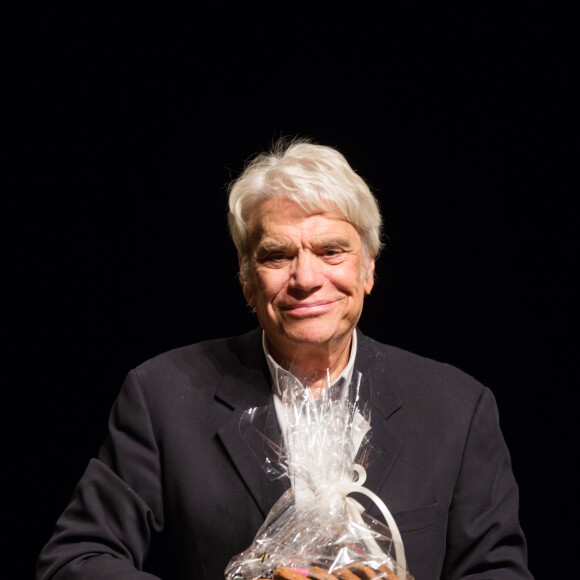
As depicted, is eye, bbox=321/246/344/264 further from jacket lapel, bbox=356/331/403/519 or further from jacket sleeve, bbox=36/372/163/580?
jacket sleeve, bbox=36/372/163/580

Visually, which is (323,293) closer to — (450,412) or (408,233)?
(450,412)

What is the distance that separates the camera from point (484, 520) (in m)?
1.81

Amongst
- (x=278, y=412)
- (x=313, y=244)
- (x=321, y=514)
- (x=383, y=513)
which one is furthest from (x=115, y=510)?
(x=313, y=244)

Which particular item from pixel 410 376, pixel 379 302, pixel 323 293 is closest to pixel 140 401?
pixel 323 293

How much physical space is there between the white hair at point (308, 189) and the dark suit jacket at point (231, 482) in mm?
359

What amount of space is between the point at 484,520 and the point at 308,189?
2.79 ft

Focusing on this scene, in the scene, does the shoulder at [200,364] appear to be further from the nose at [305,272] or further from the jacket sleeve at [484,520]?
the jacket sleeve at [484,520]

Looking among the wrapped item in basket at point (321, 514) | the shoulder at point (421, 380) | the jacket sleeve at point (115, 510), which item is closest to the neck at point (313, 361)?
the shoulder at point (421, 380)

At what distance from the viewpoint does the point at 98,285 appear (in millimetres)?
2693

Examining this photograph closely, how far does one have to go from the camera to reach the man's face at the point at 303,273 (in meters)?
1.84

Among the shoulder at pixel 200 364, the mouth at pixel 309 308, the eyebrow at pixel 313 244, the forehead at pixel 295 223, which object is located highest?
the forehead at pixel 295 223

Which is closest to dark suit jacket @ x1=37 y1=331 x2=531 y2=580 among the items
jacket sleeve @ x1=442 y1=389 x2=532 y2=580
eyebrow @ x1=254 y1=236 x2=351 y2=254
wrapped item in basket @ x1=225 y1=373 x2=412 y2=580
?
jacket sleeve @ x1=442 y1=389 x2=532 y2=580

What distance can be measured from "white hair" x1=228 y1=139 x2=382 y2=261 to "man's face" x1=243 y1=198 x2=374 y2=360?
0.02 m

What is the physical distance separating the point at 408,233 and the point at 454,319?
0.33m
